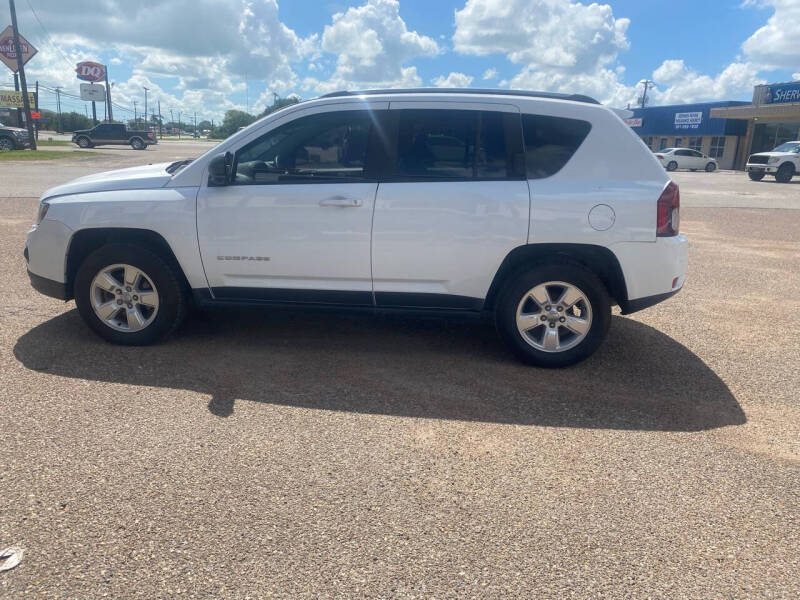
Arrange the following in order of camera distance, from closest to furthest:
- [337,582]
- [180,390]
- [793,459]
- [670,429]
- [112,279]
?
1. [337,582]
2. [793,459]
3. [670,429]
4. [180,390]
5. [112,279]

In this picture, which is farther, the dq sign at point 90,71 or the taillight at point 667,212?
the dq sign at point 90,71

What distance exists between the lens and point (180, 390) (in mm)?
4070

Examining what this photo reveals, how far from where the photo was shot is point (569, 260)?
14.5 feet

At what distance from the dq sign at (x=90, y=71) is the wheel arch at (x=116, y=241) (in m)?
75.9

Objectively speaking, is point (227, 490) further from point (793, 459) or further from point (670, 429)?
point (793, 459)

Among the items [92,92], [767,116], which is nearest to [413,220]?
[767,116]

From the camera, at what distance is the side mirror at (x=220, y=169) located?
4457 millimetres

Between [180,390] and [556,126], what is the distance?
3125 millimetres

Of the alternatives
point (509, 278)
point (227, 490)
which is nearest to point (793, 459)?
point (509, 278)

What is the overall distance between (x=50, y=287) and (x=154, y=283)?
0.89 m

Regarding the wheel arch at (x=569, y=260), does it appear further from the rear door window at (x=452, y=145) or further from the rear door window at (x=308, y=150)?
the rear door window at (x=308, y=150)

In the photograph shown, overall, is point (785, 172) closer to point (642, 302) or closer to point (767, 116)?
point (767, 116)

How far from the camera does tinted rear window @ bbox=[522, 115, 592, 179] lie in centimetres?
439

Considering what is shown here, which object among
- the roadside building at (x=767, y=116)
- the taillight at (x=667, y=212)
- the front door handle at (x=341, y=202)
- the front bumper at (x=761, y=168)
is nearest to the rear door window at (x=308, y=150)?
the front door handle at (x=341, y=202)
